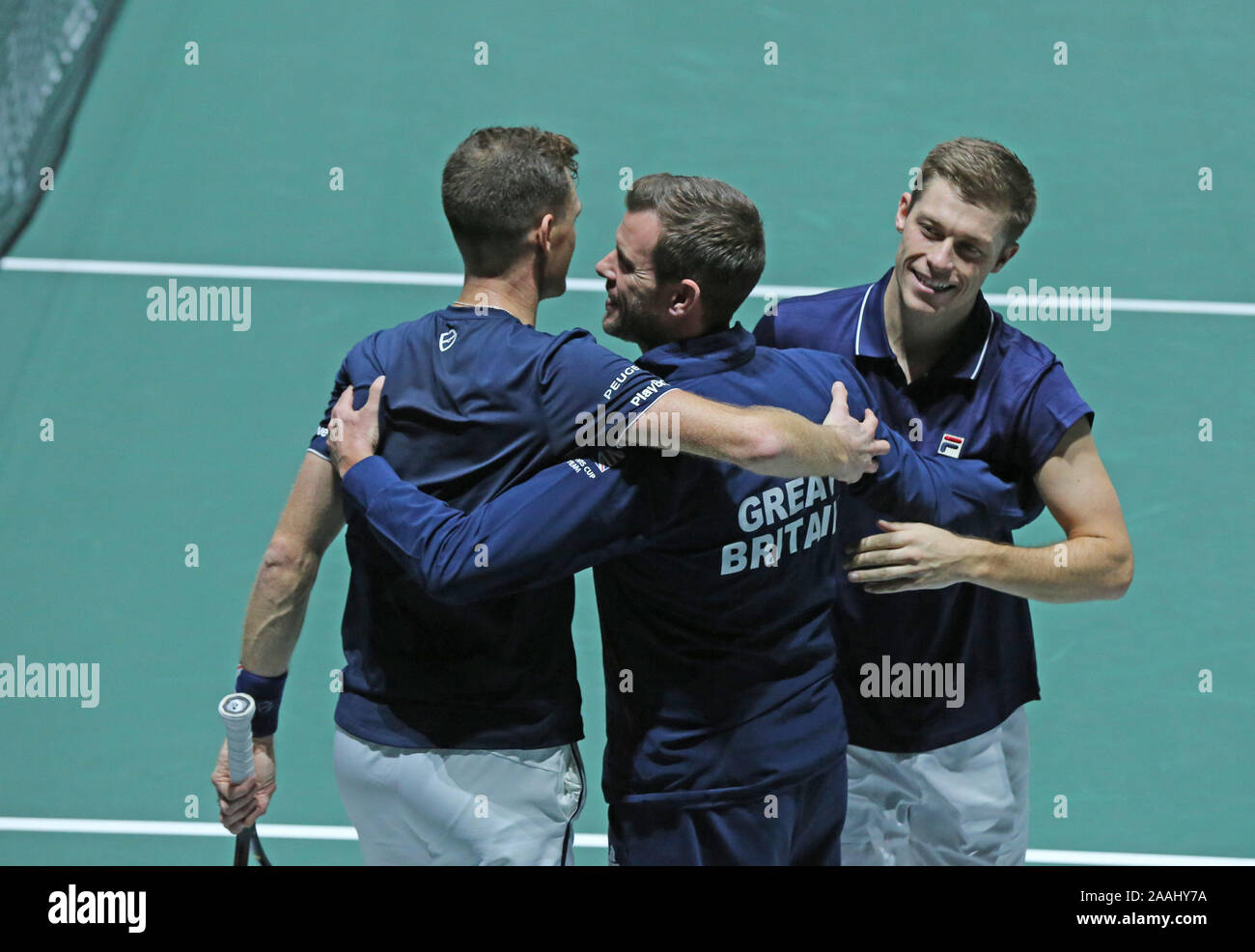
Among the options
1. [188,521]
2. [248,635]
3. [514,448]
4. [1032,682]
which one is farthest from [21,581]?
[1032,682]

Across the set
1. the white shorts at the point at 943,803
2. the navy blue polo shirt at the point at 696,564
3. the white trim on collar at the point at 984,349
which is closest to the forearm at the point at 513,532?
the navy blue polo shirt at the point at 696,564

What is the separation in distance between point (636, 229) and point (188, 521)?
4.29m

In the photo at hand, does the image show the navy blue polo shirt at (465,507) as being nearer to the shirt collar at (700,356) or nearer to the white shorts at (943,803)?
the shirt collar at (700,356)

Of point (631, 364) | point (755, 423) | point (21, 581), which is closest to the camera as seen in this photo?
point (755, 423)

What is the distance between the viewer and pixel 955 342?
471 centimetres

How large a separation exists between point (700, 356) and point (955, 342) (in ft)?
3.16

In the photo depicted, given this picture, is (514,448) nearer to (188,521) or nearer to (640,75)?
(188,521)

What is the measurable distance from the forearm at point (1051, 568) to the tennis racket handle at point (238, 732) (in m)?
1.98

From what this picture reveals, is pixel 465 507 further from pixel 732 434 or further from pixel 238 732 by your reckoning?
pixel 238 732

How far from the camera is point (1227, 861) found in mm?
6148

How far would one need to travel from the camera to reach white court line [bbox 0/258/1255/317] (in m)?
9.31

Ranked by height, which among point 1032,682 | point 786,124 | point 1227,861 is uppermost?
point 786,124

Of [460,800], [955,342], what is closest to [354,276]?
[955,342]

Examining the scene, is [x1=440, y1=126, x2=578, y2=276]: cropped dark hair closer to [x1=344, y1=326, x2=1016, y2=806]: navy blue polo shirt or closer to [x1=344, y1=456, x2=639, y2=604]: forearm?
[x1=344, y1=326, x2=1016, y2=806]: navy blue polo shirt
